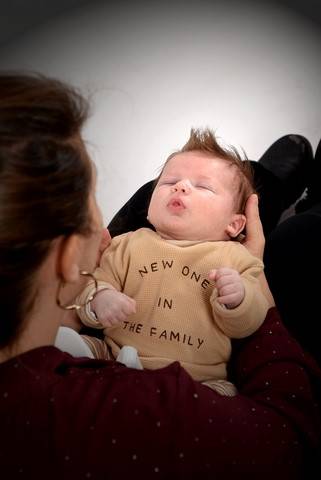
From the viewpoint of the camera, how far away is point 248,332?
0.79 m

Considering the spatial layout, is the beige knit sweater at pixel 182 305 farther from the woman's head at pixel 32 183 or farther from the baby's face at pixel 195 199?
the woman's head at pixel 32 183

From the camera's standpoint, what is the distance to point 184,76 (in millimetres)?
1515

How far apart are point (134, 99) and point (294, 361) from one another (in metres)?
1.00

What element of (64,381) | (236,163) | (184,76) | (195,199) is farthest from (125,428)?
(184,76)

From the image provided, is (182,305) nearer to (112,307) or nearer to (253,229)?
(112,307)

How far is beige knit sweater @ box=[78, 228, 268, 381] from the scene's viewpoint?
2.59 ft

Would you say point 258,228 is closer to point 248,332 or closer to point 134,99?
point 248,332

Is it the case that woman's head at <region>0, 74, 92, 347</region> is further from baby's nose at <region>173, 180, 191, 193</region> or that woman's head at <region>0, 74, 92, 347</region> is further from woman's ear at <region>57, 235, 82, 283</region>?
baby's nose at <region>173, 180, 191, 193</region>

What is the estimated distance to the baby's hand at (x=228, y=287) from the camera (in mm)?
741

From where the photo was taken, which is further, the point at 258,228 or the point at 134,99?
the point at 134,99

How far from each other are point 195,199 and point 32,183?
1.51ft

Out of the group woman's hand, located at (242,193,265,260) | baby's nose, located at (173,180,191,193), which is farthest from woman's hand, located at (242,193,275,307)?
baby's nose, located at (173,180,191,193)

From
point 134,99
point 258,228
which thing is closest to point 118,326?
point 258,228

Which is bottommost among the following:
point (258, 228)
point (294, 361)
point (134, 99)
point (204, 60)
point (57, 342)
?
point (57, 342)
